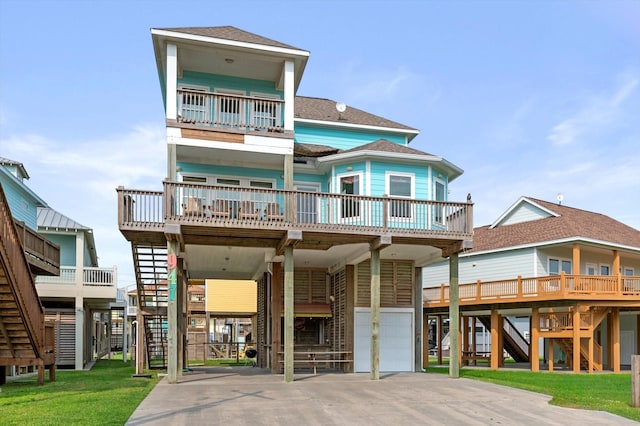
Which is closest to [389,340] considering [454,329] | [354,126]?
[454,329]

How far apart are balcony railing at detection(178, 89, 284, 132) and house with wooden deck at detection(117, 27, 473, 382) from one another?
0.20 ft

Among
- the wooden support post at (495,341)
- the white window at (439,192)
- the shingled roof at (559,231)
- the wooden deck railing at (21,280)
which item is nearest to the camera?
the wooden deck railing at (21,280)

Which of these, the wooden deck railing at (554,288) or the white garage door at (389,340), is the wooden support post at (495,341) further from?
the white garage door at (389,340)

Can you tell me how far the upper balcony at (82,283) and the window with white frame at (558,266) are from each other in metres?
21.8

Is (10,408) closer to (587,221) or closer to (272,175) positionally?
(272,175)

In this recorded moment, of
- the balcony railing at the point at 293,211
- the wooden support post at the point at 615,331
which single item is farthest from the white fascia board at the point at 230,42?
the wooden support post at the point at 615,331

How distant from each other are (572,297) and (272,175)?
1310 cm

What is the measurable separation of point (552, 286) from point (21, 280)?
66.7ft

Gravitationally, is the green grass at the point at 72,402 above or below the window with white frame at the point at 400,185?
below

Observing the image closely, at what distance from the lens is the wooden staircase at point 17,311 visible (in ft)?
49.9

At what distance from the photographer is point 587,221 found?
32.2 m

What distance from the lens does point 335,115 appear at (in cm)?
2614

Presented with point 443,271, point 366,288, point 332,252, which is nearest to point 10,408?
point 332,252

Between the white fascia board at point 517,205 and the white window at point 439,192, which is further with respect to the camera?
the white fascia board at point 517,205
